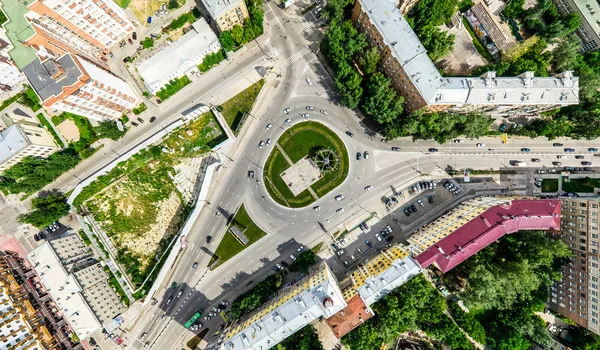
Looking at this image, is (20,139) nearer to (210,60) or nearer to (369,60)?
(210,60)

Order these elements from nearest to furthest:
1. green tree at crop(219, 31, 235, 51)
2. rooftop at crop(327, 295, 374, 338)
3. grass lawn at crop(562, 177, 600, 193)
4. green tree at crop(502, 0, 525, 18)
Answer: rooftop at crop(327, 295, 374, 338)
green tree at crop(219, 31, 235, 51)
green tree at crop(502, 0, 525, 18)
grass lawn at crop(562, 177, 600, 193)

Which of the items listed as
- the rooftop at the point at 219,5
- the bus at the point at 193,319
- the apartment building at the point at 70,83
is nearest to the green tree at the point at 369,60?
the rooftop at the point at 219,5

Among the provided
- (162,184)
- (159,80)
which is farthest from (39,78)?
(162,184)

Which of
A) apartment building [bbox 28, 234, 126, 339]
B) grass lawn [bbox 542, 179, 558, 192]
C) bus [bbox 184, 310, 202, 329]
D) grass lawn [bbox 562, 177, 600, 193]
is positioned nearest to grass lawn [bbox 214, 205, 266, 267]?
bus [bbox 184, 310, 202, 329]

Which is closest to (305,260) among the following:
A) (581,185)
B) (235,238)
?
(235,238)

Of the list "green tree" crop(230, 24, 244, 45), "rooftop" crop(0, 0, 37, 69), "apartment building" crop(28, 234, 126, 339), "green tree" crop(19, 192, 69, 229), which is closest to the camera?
"rooftop" crop(0, 0, 37, 69)

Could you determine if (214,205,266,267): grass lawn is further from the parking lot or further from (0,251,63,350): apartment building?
(0,251,63,350): apartment building

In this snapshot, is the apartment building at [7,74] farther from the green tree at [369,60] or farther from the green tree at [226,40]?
the green tree at [369,60]
